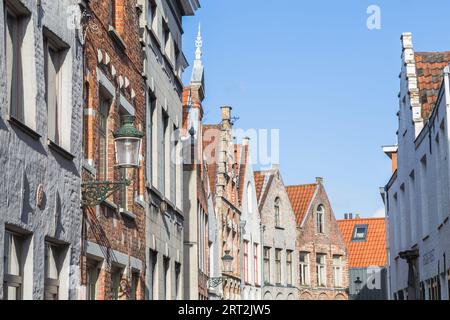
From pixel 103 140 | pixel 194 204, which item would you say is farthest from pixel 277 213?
pixel 103 140

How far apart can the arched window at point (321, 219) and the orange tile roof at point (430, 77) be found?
28.0m

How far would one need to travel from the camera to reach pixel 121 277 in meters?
16.2

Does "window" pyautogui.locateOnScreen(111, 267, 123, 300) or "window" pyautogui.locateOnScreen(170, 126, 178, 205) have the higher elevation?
"window" pyautogui.locateOnScreen(170, 126, 178, 205)

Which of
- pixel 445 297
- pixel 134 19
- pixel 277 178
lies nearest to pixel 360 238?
pixel 277 178

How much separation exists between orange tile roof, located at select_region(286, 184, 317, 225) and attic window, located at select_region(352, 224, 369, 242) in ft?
18.4

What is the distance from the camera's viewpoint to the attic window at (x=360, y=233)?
57497 millimetres

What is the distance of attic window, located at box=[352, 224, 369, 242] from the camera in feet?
189

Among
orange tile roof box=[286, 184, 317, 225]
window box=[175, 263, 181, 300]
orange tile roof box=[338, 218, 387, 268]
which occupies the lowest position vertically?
window box=[175, 263, 181, 300]

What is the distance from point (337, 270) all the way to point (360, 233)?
4.75 m

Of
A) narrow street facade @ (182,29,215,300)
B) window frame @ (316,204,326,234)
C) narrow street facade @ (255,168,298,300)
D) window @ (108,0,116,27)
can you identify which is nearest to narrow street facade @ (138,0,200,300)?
window @ (108,0,116,27)

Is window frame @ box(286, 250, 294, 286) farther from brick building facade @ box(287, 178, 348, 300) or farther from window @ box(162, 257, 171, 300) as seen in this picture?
window @ box(162, 257, 171, 300)

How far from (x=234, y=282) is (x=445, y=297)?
2022cm

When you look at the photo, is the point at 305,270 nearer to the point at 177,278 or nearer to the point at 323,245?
the point at 323,245

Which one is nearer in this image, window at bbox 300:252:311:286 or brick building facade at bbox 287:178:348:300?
window at bbox 300:252:311:286
